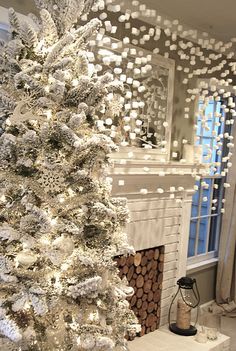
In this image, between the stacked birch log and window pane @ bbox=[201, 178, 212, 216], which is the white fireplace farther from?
window pane @ bbox=[201, 178, 212, 216]

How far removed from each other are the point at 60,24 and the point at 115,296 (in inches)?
43.0

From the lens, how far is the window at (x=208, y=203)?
412 centimetres

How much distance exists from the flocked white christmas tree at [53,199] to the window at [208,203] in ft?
8.23

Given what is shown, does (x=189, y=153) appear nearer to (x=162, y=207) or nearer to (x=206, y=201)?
(x=162, y=207)

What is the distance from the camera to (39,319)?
5.03 feet

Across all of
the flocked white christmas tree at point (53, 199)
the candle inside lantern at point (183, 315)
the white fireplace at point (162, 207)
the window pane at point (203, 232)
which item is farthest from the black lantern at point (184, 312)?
the flocked white christmas tree at point (53, 199)

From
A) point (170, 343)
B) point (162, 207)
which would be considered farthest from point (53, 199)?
point (170, 343)

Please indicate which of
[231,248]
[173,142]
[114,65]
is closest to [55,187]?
[114,65]

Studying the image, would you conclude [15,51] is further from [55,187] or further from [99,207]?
[99,207]

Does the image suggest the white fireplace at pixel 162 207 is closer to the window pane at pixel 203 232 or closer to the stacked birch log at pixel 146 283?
the stacked birch log at pixel 146 283

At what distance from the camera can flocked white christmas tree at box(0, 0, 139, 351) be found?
4.87ft

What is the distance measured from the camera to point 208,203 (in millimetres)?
4281

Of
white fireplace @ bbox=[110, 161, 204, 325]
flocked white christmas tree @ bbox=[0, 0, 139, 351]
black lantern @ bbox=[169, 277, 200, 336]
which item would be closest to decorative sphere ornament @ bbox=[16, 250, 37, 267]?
flocked white christmas tree @ bbox=[0, 0, 139, 351]

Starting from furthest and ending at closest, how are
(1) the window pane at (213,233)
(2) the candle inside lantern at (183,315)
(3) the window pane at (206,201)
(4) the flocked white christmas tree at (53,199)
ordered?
(1) the window pane at (213,233)
(3) the window pane at (206,201)
(2) the candle inside lantern at (183,315)
(4) the flocked white christmas tree at (53,199)
